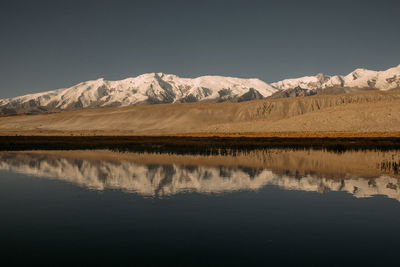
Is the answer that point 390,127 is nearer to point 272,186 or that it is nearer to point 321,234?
point 272,186

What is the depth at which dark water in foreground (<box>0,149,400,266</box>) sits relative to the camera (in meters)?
9.91

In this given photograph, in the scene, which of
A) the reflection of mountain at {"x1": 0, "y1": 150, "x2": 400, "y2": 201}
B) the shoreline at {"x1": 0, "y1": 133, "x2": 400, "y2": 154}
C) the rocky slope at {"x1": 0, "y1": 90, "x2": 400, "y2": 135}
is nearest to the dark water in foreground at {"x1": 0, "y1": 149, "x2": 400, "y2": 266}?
the reflection of mountain at {"x1": 0, "y1": 150, "x2": 400, "y2": 201}

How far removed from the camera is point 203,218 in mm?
13344

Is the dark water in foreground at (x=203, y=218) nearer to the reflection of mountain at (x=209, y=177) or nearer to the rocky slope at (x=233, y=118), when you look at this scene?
the reflection of mountain at (x=209, y=177)

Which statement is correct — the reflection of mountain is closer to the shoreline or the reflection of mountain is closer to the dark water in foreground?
the dark water in foreground

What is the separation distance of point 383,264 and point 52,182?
18.1 m

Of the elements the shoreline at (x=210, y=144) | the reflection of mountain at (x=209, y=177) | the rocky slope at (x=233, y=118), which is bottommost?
the shoreline at (x=210, y=144)

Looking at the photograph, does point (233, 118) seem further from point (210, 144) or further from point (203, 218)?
point (203, 218)

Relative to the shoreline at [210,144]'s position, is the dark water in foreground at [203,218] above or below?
above

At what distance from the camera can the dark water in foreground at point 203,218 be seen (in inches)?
390

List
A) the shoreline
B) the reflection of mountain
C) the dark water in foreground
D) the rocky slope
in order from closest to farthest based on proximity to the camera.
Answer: the dark water in foreground → the reflection of mountain → the shoreline → the rocky slope

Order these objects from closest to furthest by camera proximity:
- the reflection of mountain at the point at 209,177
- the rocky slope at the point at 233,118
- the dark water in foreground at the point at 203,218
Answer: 1. the dark water in foreground at the point at 203,218
2. the reflection of mountain at the point at 209,177
3. the rocky slope at the point at 233,118

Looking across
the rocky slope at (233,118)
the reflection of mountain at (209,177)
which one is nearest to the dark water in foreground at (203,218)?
the reflection of mountain at (209,177)

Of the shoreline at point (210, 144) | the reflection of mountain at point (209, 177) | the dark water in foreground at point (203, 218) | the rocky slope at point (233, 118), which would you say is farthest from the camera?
the rocky slope at point (233, 118)
